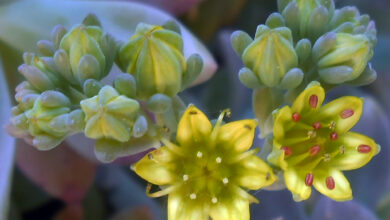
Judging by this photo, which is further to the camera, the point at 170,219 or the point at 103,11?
the point at 103,11

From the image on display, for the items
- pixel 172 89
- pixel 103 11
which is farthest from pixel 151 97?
pixel 103 11

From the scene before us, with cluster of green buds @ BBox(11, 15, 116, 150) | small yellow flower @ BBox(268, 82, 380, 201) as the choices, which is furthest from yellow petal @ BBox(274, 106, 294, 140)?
cluster of green buds @ BBox(11, 15, 116, 150)

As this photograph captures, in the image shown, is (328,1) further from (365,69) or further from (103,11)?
(103,11)

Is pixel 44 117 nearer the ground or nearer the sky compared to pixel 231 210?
nearer the sky

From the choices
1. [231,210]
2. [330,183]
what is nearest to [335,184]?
[330,183]

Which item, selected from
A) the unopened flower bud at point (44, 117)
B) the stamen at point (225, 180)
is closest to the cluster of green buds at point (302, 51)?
the stamen at point (225, 180)

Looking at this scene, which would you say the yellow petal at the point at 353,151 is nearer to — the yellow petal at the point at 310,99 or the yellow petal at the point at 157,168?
the yellow petal at the point at 310,99

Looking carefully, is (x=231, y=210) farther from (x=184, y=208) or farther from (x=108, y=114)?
(x=108, y=114)
